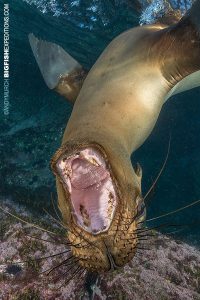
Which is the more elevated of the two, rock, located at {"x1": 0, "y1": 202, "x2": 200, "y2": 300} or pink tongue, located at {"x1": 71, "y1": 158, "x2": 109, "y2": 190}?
pink tongue, located at {"x1": 71, "y1": 158, "x2": 109, "y2": 190}

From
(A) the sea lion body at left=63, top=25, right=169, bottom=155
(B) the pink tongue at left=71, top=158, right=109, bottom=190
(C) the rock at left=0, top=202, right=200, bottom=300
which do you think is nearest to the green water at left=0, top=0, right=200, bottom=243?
(C) the rock at left=0, top=202, right=200, bottom=300

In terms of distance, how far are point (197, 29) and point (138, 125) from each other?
3.51 feet

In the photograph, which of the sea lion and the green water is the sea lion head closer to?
the sea lion

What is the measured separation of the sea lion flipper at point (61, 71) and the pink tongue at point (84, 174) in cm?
287

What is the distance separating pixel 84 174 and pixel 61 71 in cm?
328

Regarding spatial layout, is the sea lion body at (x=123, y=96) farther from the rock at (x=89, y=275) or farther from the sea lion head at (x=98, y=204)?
the rock at (x=89, y=275)

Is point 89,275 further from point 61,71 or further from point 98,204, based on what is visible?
point 61,71

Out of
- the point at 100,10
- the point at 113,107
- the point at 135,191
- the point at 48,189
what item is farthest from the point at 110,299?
the point at 100,10

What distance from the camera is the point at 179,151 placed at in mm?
11914

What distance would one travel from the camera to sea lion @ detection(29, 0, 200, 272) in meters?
2.16

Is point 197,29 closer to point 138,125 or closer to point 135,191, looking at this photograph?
point 138,125

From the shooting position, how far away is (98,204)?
7.80ft

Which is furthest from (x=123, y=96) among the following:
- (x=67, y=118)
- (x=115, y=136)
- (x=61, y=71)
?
(x=67, y=118)

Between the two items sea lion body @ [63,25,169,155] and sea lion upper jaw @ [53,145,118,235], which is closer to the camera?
sea lion upper jaw @ [53,145,118,235]
